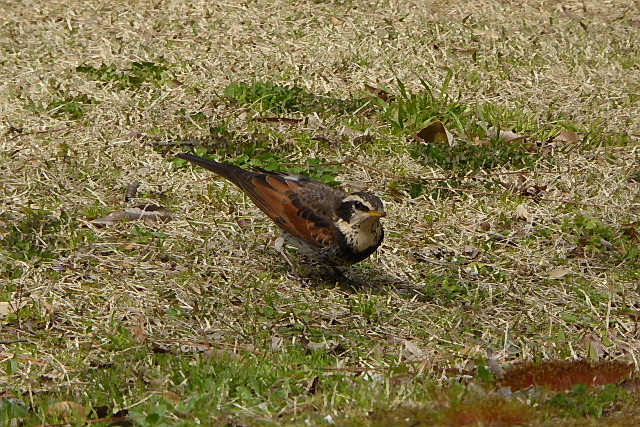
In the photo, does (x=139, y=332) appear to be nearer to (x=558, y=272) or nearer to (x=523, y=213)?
(x=558, y=272)

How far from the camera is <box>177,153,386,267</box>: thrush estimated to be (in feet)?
23.4

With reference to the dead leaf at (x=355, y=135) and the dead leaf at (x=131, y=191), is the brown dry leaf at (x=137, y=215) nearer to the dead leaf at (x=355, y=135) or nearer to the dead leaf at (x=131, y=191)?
the dead leaf at (x=131, y=191)

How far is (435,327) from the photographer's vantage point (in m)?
6.78

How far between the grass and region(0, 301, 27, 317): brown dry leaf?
0.02 meters

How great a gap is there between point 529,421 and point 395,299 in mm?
2438

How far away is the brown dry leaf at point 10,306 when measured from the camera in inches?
258

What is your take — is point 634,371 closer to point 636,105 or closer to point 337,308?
point 337,308

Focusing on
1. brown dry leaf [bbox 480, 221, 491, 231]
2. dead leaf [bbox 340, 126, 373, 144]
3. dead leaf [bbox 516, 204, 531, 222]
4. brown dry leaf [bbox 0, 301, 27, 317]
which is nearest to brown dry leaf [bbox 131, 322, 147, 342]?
brown dry leaf [bbox 0, 301, 27, 317]

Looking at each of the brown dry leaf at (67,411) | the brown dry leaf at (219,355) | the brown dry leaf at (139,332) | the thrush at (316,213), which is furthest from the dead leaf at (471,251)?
the brown dry leaf at (67,411)

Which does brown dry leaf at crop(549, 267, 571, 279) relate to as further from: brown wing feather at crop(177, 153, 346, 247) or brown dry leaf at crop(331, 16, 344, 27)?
brown dry leaf at crop(331, 16, 344, 27)

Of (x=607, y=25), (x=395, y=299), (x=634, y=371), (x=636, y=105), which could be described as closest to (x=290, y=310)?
(x=395, y=299)

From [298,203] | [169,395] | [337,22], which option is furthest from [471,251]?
[337,22]

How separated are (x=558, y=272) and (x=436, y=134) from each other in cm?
229

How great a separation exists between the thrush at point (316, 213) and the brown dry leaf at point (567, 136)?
119 inches
